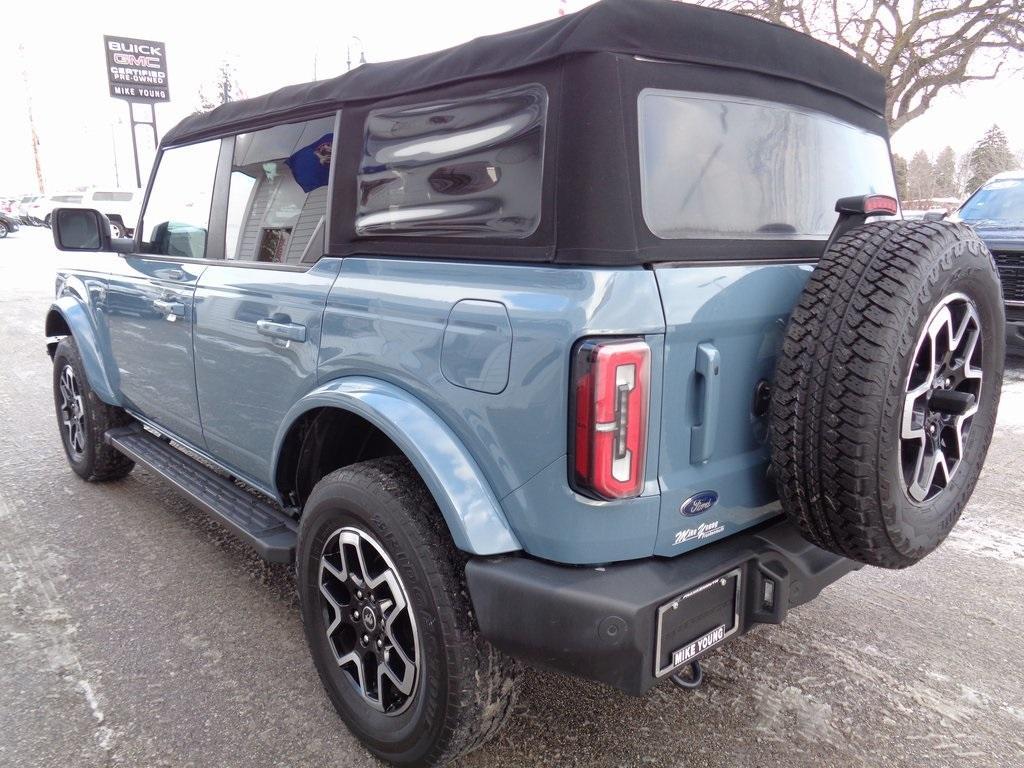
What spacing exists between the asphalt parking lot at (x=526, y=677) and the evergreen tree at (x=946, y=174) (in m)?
83.2

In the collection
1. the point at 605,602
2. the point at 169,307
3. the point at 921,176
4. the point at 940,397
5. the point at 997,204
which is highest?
the point at 921,176

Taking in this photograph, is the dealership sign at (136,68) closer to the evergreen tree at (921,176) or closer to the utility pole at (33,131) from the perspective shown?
the utility pole at (33,131)

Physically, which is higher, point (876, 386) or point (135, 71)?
point (135, 71)

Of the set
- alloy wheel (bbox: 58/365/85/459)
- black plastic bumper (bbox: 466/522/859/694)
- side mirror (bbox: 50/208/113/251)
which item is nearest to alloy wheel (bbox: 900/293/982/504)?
black plastic bumper (bbox: 466/522/859/694)

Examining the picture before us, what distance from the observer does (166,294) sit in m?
3.33

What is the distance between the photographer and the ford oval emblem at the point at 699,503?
1.90m

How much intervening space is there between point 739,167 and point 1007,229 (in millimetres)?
7351

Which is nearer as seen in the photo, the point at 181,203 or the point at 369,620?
the point at 369,620

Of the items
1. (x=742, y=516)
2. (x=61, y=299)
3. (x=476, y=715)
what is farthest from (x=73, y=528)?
(x=742, y=516)

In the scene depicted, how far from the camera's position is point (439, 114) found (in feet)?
7.20

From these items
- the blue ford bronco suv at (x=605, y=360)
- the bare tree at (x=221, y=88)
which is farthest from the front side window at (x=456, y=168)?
the bare tree at (x=221, y=88)

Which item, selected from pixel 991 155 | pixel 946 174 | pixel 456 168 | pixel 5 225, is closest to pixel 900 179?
pixel 456 168

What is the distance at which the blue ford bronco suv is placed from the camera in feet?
5.86

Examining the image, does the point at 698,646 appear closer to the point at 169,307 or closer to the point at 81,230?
the point at 169,307
